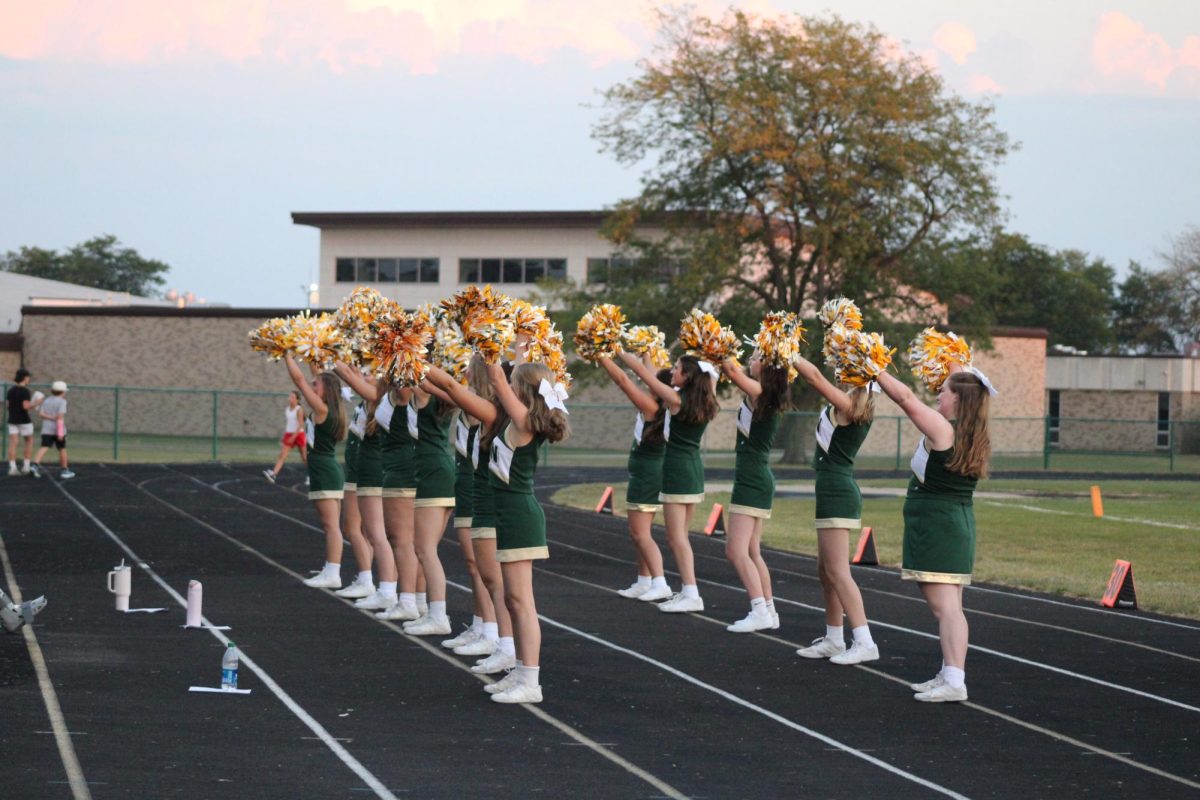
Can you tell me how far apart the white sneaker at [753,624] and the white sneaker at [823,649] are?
1.00 m

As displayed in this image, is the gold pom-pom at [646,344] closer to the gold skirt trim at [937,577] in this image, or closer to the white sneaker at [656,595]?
the white sneaker at [656,595]

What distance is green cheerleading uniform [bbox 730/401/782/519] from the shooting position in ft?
34.0

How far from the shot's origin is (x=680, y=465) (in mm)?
11523

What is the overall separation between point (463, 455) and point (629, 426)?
1494 inches

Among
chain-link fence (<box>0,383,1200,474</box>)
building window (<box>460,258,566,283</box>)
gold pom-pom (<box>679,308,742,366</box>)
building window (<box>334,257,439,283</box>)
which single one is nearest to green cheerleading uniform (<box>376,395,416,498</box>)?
gold pom-pom (<box>679,308,742,366</box>)

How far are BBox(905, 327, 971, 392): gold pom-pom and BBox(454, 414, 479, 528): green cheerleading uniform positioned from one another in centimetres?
256

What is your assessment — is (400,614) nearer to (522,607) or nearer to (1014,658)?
(522,607)

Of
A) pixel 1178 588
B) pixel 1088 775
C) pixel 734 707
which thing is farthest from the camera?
pixel 1178 588

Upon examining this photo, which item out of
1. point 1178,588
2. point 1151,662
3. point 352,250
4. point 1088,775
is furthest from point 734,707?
point 352,250

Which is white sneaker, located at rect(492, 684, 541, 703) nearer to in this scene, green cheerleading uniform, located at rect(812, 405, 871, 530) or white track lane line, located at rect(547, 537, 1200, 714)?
green cheerleading uniform, located at rect(812, 405, 871, 530)

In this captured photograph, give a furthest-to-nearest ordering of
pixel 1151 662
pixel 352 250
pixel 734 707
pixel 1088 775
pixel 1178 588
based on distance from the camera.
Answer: pixel 352 250, pixel 1178 588, pixel 1151 662, pixel 734 707, pixel 1088 775

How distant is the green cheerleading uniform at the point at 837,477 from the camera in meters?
9.20

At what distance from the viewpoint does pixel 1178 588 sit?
1404 cm

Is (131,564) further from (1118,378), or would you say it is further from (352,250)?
(1118,378)
